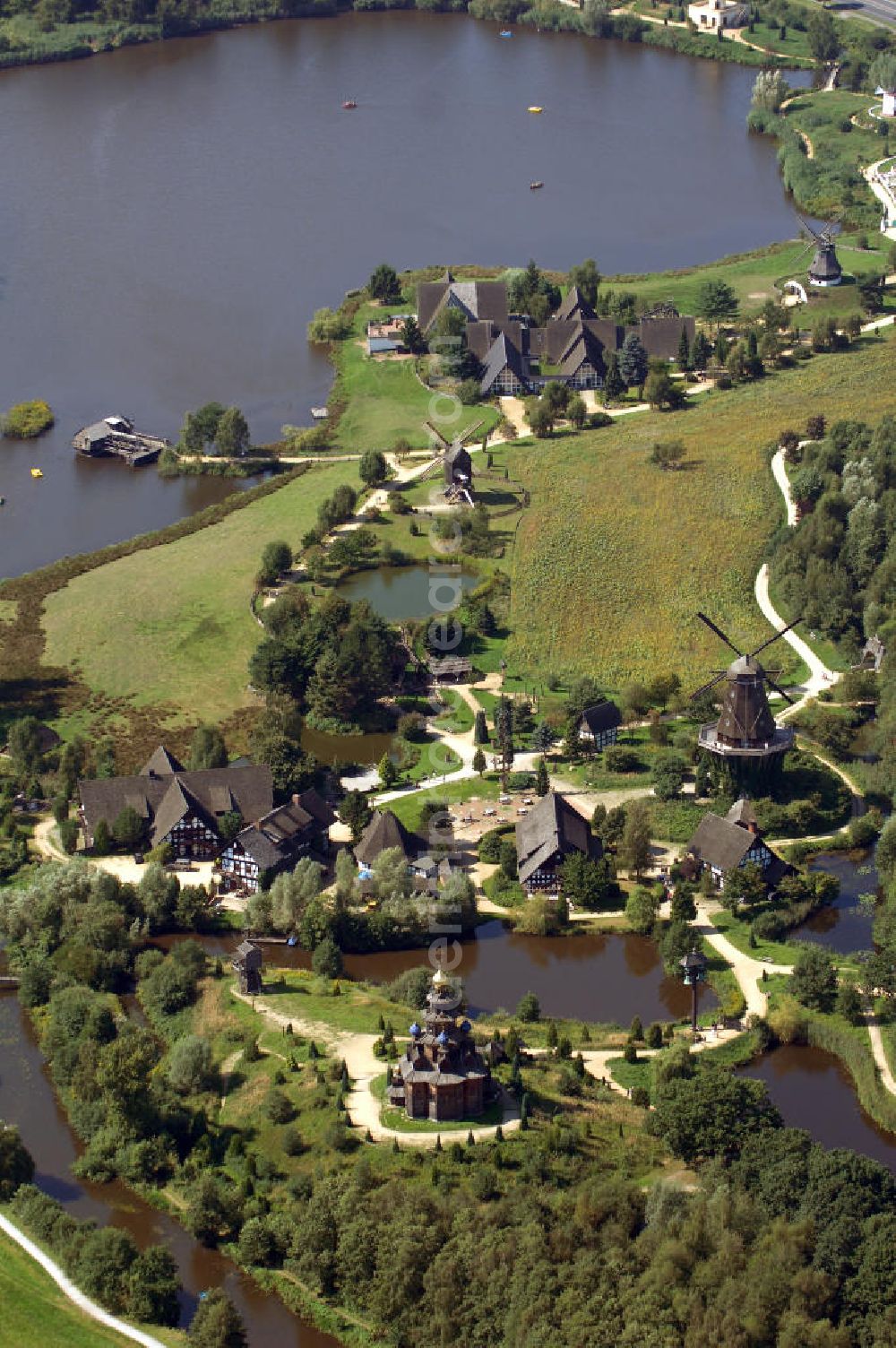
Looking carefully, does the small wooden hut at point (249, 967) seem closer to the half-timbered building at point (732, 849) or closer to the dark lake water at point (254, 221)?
the half-timbered building at point (732, 849)

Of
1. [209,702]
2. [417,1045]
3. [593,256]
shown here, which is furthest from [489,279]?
[417,1045]

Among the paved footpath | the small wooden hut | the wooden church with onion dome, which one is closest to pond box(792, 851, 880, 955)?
the wooden church with onion dome

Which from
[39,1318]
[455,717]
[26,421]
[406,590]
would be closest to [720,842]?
[455,717]

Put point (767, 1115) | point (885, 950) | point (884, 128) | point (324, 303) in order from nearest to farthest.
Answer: point (767, 1115) < point (885, 950) < point (324, 303) < point (884, 128)

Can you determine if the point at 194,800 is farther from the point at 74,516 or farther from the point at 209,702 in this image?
the point at 74,516

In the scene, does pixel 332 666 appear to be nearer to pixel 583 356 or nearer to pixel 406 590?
pixel 406 590

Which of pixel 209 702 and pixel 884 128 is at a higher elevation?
pixel 884 128
